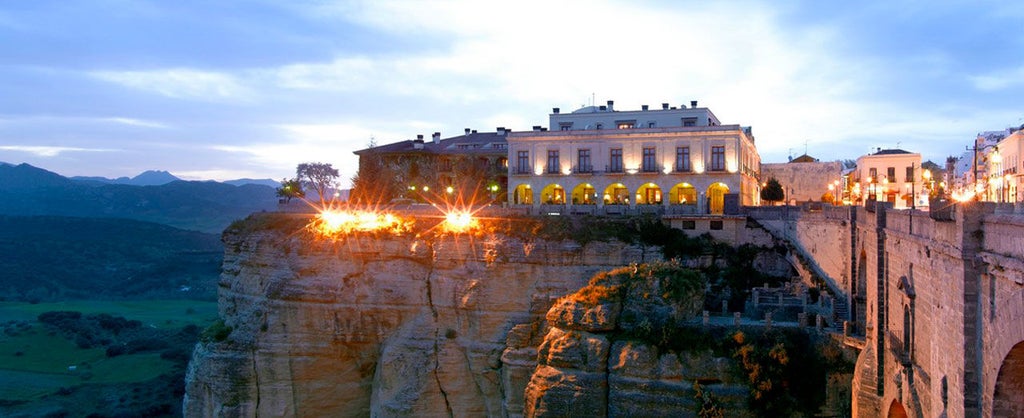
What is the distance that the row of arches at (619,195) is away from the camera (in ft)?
141

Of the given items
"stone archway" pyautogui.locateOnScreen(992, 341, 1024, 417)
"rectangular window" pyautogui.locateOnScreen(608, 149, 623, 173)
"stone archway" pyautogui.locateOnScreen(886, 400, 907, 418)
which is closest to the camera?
"stone archway" pyautogui.locateOnScreen(992, 341, 1024, 417)

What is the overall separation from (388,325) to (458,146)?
72.5 feet

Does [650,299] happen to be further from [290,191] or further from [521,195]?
[290,191]

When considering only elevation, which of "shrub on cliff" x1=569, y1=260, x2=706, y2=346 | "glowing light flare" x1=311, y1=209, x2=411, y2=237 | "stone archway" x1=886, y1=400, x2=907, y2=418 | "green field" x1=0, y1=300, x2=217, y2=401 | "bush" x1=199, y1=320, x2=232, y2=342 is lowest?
"green field" x1=0, y1=300, x2=217, y2=401

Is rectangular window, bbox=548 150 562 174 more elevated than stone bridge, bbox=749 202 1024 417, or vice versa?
rectangular window, bbox=548 150 562 174


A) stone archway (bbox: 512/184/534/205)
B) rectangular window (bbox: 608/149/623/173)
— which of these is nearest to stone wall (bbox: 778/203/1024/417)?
rectangular window (bbox: 608/149/623/173)

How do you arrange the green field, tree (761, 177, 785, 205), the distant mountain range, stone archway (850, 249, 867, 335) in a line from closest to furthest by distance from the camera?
stone archway (850, 249, 867, 335) → tree (761, 177, 785, 205) → the green field → the distant mountain range

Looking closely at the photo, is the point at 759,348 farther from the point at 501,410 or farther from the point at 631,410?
the point at 501,410

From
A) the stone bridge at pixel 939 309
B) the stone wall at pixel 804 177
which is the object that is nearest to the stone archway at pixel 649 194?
the stone bridge at pixel 939 309

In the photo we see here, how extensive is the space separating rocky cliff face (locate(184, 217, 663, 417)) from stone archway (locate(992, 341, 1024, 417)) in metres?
23.5

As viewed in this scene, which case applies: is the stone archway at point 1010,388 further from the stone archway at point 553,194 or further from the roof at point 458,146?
the roof at point 458,146

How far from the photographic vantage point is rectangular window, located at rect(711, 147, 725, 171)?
4222 cm

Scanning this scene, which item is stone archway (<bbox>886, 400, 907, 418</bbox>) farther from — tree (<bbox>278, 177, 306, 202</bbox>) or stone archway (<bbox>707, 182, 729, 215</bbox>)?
tree (<bbox>278, 177, 306, 202</bbox>)

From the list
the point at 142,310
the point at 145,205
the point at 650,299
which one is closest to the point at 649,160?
the point at 650,299
